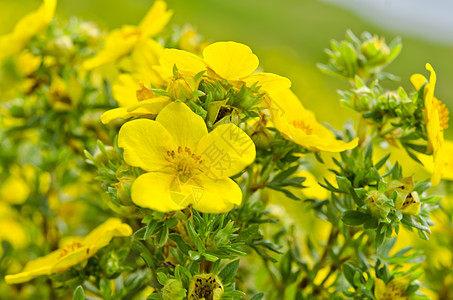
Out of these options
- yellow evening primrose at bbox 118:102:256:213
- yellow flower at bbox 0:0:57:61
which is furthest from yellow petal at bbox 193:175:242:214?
yellow flower at bbox 0:0:57:61

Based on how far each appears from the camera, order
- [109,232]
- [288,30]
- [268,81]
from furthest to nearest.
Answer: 1. [288,30]
2. [109,232]
3. [268,81]

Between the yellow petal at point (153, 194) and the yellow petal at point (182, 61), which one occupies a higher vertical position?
the yellow petal at point (182, 61)

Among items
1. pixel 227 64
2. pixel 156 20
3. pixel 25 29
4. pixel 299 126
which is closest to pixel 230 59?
pixel 227 64

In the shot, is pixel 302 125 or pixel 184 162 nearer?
pixel 184 162

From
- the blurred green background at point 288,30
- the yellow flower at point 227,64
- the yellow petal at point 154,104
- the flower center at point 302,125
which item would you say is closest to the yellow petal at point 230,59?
the yellow flower at point 227,64

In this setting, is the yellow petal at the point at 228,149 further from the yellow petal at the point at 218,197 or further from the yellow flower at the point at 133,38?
the yellow flower at the point at 133,38

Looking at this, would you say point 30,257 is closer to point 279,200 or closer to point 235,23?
point 279,200

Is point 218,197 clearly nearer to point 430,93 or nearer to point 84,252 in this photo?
point 84,252
